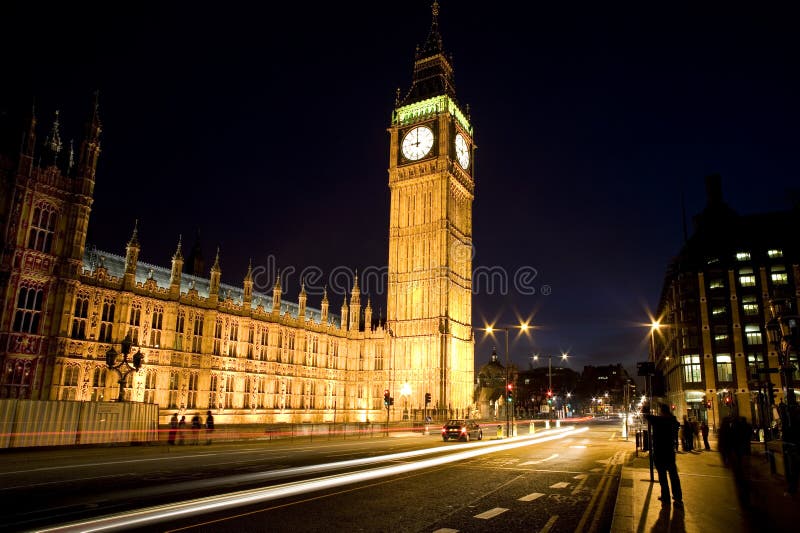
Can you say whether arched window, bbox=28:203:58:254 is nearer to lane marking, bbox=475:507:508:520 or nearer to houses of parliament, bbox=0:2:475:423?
houses of parliament, bbox=0:2:475:423

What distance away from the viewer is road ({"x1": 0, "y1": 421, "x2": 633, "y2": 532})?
980 cm

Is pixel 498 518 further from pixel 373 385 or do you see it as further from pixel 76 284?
pixel 373 385

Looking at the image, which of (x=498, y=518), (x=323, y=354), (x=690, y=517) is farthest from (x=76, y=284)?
(x=690, y=517)

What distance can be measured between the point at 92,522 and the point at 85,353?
3440cm

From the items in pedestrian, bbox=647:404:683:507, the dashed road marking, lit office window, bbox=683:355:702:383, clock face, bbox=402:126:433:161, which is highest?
clock face, bbox=402:126:433:161

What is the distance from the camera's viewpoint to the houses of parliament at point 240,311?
117ft

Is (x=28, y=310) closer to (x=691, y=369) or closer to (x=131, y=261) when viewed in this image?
(x=131, y=261)

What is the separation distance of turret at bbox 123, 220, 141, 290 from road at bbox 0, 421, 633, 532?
22.3m

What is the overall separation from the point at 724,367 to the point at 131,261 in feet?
216

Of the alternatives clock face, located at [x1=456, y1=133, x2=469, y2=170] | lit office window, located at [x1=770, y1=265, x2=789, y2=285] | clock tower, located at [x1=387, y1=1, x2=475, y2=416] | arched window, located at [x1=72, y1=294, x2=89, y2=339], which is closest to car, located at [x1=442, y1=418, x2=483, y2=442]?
arched window, located at [x1=72, y1=294, x2=89, y2=339]

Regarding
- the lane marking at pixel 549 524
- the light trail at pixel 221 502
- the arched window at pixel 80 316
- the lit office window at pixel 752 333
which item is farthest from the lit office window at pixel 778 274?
the arched window at pixel 80 316

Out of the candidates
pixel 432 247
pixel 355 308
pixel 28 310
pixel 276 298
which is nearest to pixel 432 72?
pixel 432 247

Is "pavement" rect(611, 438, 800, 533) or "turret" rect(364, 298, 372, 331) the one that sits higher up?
"turret" rect(364, 298, 372, 331)

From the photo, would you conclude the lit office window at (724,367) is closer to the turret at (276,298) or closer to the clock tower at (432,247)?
the clock tower at (432,247)
